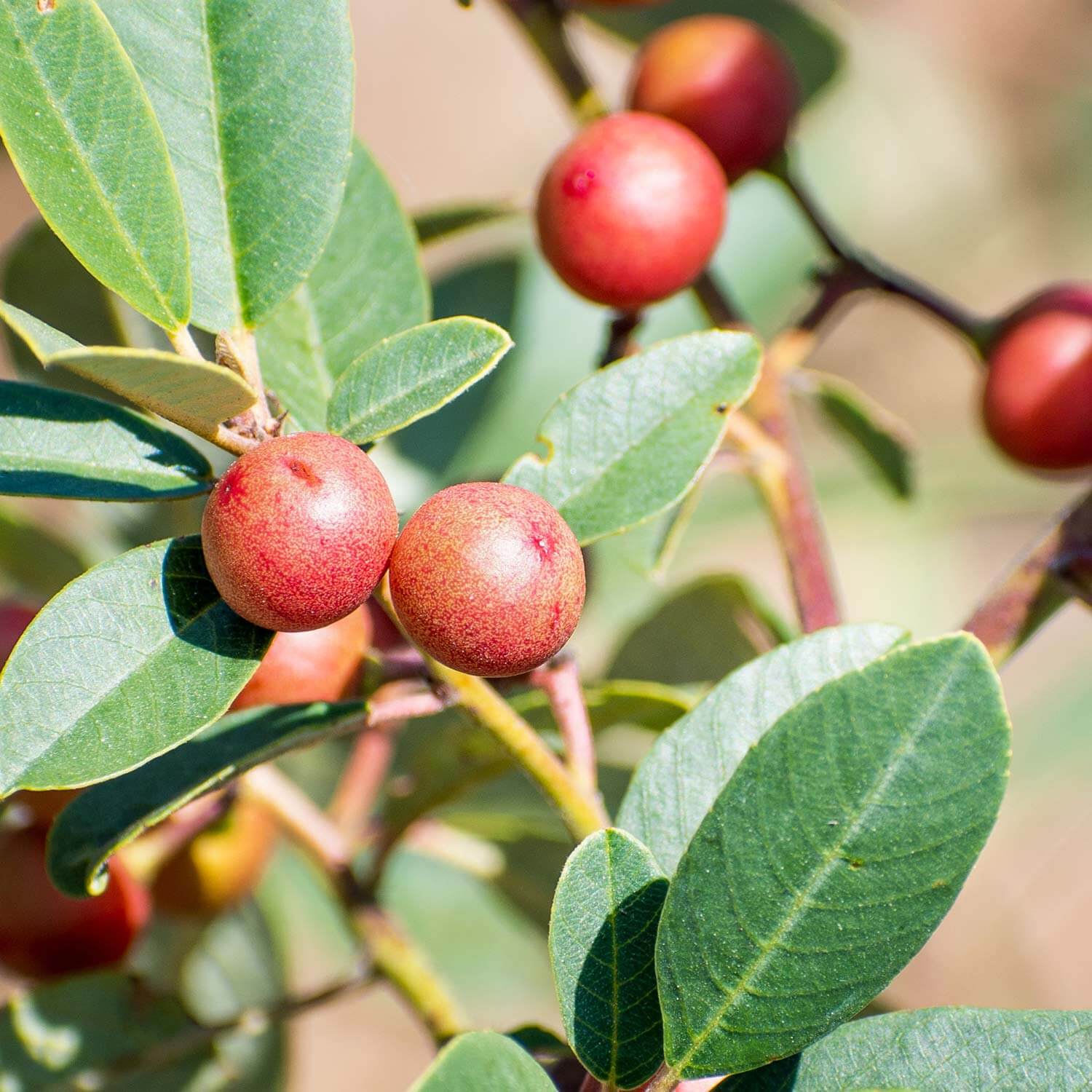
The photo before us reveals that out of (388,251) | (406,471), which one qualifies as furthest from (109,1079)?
(388,251)

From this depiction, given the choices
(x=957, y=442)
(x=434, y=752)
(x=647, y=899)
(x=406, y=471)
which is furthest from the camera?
(x=957, y=442)

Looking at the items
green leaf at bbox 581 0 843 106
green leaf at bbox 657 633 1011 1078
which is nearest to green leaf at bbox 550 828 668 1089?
green leaf at bbox 657 633 1011 1078

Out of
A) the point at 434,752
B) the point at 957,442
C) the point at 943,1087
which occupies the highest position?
the point at 943,1087

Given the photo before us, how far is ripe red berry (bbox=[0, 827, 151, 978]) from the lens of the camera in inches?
48.1

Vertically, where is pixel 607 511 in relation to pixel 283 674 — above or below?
above

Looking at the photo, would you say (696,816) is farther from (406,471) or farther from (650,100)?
(406,471)

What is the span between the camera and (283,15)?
0.79m

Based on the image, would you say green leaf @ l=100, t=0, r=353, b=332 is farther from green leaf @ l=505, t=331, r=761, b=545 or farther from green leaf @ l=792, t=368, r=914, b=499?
green leaf @ l=792, t=368, r=914, b=499

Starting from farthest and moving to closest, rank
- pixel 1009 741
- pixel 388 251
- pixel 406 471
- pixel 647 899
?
pixel 406 471, pixel 388 251, pixel 647 899, pixel 1009 741

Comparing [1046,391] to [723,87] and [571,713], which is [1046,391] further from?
[571,713]

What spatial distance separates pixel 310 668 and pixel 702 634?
21.6 inches

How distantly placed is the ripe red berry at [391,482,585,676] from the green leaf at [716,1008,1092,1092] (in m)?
0.29

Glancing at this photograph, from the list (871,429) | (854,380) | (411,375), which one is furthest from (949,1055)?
(854,380)

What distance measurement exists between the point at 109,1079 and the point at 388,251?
0.87m
